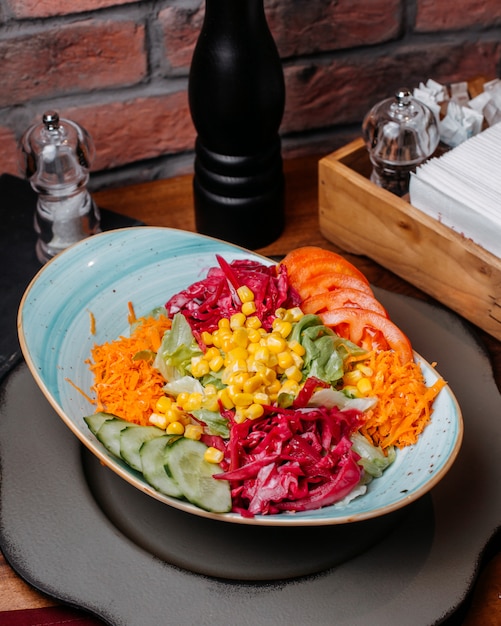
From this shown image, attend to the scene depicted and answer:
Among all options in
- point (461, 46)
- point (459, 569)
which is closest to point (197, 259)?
point (459, 569)

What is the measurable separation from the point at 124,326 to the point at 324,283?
426mm

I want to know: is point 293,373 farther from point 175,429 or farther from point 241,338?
point 175,429

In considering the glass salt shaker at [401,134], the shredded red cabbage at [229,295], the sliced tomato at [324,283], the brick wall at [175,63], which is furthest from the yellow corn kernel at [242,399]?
the brick wall at [175,63]

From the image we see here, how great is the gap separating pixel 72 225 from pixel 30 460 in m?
0.65

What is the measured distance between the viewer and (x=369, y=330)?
1.60m

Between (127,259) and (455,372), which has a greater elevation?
(127,259)

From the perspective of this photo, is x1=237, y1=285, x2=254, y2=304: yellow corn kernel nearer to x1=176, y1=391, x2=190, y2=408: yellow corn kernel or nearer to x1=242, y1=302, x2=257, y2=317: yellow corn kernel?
x1=242, y1=302, x2=257, y2=317: yellow corn kernel

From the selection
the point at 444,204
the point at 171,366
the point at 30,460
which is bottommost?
the point at 30,460

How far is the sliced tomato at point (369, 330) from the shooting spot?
61.8 inches

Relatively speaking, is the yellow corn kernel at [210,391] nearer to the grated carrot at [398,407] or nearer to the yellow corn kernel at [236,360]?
the yellow corn kernel at [236,360]

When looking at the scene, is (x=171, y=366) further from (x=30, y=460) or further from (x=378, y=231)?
(x=378, y=231)

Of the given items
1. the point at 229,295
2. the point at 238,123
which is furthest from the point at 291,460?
the point at 238,123

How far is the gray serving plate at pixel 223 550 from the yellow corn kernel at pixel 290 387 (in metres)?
0.24

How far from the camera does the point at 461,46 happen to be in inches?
94.8
